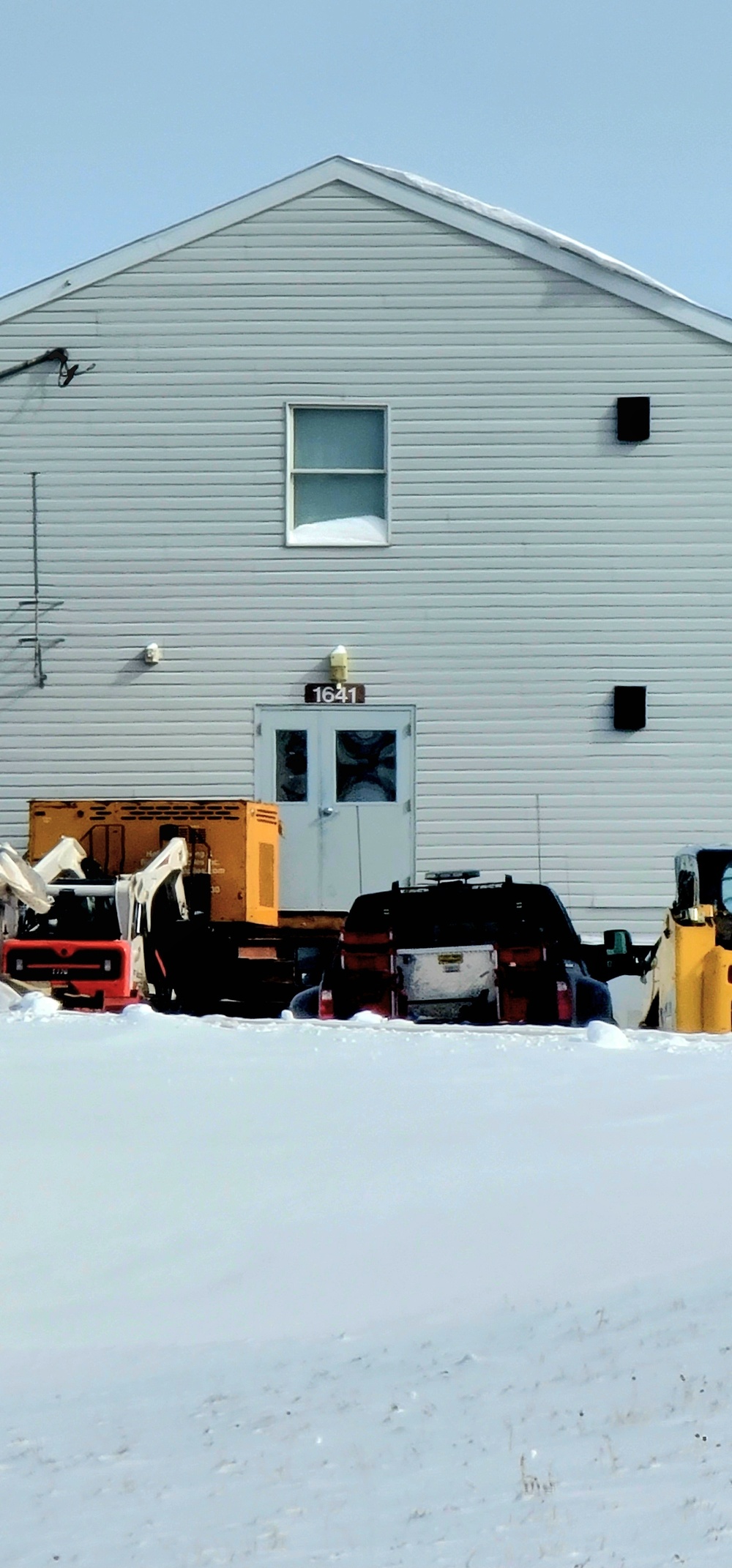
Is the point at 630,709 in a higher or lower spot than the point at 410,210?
lower

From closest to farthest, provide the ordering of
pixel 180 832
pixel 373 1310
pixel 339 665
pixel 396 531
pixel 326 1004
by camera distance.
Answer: pixel 373 1310
pixel 326 1004
pixel 180 832
pixel 339 665
pixel 396 531

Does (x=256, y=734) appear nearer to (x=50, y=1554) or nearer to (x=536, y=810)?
(x=536, y=810)

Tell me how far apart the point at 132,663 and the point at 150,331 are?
3157mm

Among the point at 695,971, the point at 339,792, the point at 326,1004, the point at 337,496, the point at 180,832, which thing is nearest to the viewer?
the point at 326,1004

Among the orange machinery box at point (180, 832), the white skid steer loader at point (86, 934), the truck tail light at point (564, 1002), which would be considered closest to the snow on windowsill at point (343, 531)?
the orange machinery box at point (180, 832)

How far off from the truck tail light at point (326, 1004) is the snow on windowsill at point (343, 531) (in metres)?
7.76

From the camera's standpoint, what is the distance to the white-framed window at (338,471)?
1902 centimetres

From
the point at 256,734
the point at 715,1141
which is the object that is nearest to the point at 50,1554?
the point at 715,1141

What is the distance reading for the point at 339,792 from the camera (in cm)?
1884

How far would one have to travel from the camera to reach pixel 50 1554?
16.2 ft

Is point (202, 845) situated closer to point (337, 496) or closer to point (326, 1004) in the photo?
point (337, 496)

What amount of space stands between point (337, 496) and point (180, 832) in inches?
164

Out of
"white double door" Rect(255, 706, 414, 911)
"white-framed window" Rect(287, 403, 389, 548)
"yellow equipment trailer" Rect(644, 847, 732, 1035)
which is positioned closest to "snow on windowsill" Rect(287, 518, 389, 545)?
"white-framed window" Rect(287, 403, 389, 548)

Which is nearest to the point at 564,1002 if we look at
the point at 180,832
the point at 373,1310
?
the point at 373,1310
